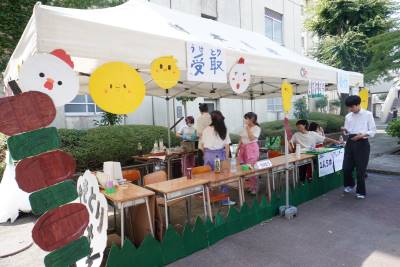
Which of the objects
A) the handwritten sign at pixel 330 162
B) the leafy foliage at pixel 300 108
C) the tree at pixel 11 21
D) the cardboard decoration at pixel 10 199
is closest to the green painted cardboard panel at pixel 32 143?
Result: the cardboard decoration at pixel 10 199

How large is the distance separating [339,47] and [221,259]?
15.2 meters

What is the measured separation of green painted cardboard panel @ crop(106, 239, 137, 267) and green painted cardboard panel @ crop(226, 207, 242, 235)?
1495 mm

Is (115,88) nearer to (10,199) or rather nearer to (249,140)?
(249,140)

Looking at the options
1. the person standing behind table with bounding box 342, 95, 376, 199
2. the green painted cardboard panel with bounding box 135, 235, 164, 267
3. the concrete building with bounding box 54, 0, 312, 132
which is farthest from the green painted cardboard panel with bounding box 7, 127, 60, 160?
the concrete building with bounding box 54, 0, 312, 132

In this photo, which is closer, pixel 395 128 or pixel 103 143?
pixel 103 143

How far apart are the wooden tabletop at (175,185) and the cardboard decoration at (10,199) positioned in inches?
113

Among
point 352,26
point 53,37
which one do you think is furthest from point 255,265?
point 352,26

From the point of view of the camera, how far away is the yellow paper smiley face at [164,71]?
130 inches

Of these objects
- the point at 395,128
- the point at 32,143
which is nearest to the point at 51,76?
the point at 32,143

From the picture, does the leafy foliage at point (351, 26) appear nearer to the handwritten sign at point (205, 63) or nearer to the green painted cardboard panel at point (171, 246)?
the handwritten sign at point (205, 63)

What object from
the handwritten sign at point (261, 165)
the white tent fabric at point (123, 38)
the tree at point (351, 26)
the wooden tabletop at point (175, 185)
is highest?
the tree at point (351, 26)

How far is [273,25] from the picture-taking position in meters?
16.8

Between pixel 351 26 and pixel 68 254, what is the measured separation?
18054mm

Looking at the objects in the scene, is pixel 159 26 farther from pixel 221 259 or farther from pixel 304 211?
pixel 304 211
